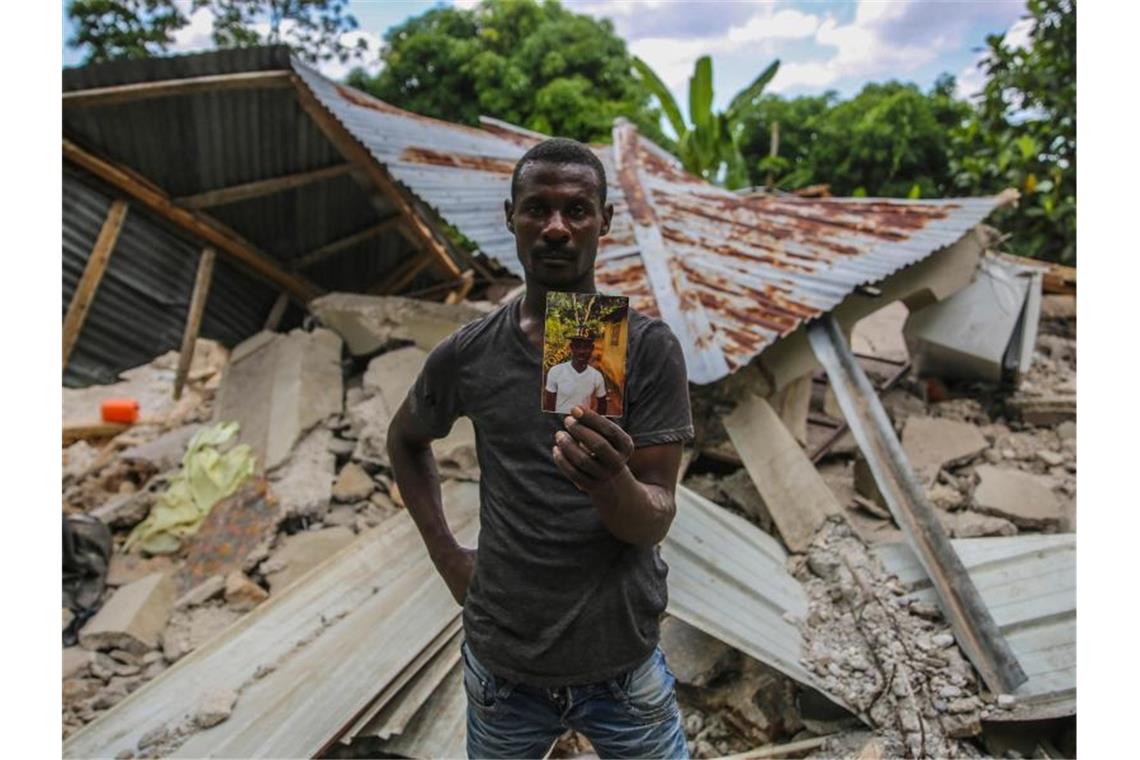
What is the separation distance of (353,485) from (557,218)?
361cm

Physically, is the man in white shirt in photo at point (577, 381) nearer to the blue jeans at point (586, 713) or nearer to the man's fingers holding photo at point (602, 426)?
the man's fingers holding photo at point (602, 426)

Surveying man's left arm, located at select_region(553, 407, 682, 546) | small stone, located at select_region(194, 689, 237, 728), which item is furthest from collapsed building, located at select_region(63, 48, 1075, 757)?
man's left arm, located at select_region(553, 407, 682, 546)

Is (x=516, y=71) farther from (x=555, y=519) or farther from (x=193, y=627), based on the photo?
(x=555, y=519)

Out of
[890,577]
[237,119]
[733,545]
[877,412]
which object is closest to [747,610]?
[733,545]

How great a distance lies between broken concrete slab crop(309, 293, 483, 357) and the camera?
5.17 metres

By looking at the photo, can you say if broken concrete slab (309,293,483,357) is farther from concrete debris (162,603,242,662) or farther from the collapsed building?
concrete debris (162,603,242,662)

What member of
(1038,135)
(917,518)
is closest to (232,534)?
(917,518)

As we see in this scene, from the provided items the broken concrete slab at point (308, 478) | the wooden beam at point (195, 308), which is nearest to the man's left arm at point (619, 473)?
the broken concrete slab at point (308, 478)

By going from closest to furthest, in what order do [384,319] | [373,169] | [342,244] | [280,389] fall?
[280,389], [373,169], [384,319], [342,244]

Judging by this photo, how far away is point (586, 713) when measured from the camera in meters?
1.40

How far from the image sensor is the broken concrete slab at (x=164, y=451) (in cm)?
515

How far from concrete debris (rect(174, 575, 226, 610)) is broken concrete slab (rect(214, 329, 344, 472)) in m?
0.85

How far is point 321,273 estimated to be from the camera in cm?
655

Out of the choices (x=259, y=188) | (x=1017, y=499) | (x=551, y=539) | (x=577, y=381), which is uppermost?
(x=259, y=188)
